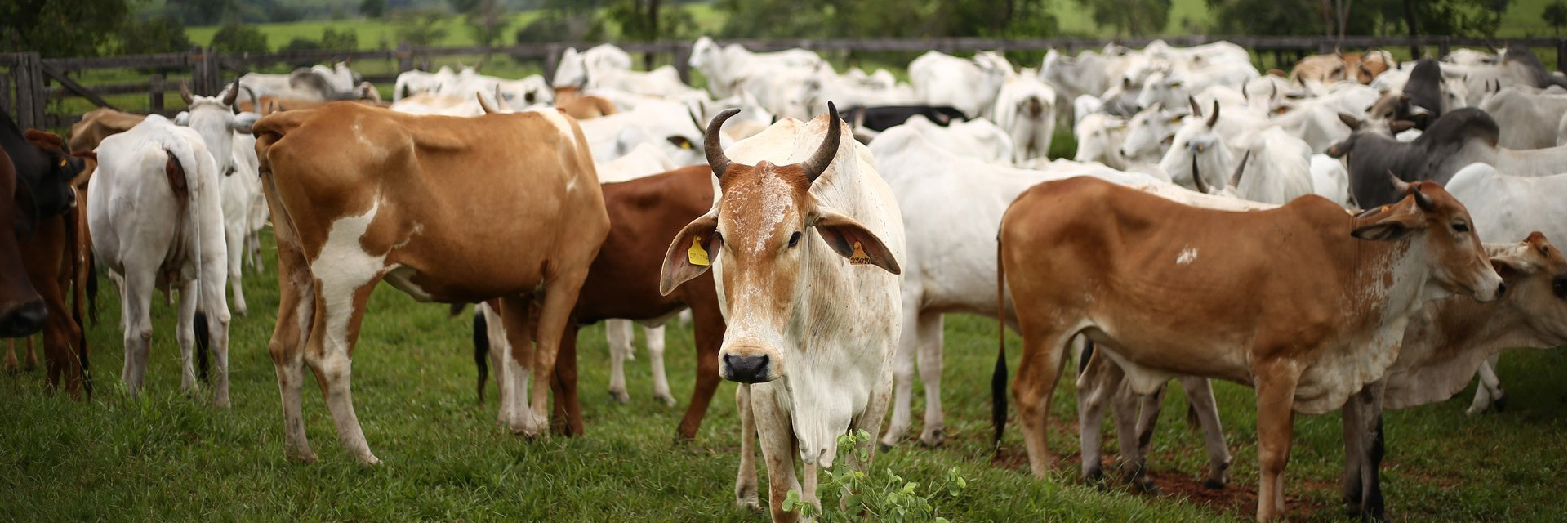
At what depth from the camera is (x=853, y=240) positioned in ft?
13.9

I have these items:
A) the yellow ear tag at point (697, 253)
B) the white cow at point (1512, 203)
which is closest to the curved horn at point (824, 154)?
the yellow ear tag at point (697, 253)

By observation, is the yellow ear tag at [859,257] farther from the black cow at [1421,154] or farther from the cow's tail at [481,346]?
the black cow at [1421,154]

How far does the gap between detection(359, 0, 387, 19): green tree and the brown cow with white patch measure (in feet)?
25.9

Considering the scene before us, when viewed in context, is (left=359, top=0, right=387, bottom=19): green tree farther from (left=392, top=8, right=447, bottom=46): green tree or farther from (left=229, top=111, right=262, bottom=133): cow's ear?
(left=229, top=111, right=262, bottom=133): cow's ear

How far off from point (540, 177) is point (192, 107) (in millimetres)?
3934

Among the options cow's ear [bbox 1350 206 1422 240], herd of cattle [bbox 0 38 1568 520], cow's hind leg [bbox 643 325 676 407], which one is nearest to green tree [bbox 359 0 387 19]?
herd of cattle [bbox 0 38 1568 520]

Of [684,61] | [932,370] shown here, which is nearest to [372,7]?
[932,370]

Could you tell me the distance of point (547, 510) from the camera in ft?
16.6

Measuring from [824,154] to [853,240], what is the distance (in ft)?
0.99

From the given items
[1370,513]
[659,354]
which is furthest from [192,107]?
[1370,513]

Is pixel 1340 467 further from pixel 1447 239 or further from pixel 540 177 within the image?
pixel 540 177

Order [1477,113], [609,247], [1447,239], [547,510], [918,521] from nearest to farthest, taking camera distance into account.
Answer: [918,521] < [547,510] < [1447,239] < [609,247] < [1477,113]

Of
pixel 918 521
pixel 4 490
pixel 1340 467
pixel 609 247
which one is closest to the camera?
pixel 918 521

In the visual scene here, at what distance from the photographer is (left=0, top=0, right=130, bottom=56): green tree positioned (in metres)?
8.70
